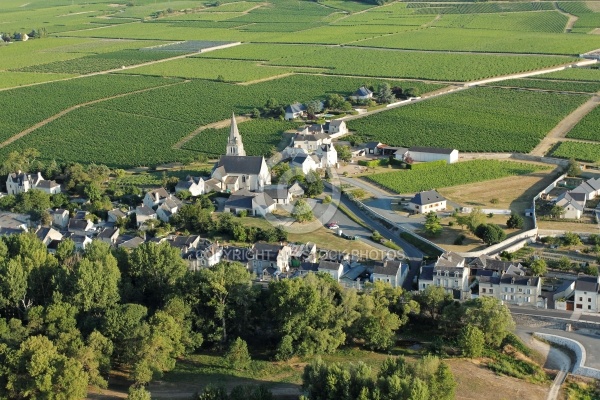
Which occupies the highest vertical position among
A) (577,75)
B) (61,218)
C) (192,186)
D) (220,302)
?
(577,75)

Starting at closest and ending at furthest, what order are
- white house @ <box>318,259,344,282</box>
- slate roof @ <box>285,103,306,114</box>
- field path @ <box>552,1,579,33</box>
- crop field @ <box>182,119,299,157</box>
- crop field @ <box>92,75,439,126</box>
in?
white house @ <box>318,259,344,282</box>, crop field @ <box>182,119,299,157</box>, slate roof @ <box>285,103,306,114</box>, crop field @ <box>92,75,439,126</box>, field path @ <box>552,1,579,33</box>

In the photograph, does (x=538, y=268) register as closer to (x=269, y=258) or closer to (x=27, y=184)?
(x=269, y=258)

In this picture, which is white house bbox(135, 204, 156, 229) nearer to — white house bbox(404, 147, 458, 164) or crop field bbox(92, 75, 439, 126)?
white house bbox(404, 147, 458, 164)

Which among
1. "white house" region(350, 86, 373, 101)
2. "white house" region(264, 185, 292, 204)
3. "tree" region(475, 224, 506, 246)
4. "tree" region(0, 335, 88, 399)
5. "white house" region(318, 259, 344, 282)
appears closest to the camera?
"tree" region(0, 335, 88, 399)

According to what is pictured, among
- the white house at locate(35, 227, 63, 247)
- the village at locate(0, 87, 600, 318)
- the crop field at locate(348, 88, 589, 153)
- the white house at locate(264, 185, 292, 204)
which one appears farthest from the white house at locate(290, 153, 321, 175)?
the white house at locate(35, 227, 63, 247)

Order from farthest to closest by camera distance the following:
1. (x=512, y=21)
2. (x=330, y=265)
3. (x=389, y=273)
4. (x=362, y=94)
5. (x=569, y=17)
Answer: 1. (x=569, y=17)
2. (x=512, y=21)
3. (x=362, y=94)
4. (x=330, y=265)
5. (x=389, y=273)

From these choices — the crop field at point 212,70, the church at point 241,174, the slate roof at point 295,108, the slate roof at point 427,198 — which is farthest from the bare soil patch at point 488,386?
the crop field at point 212,70

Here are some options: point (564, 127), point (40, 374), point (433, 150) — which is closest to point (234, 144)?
point (433, 150)
